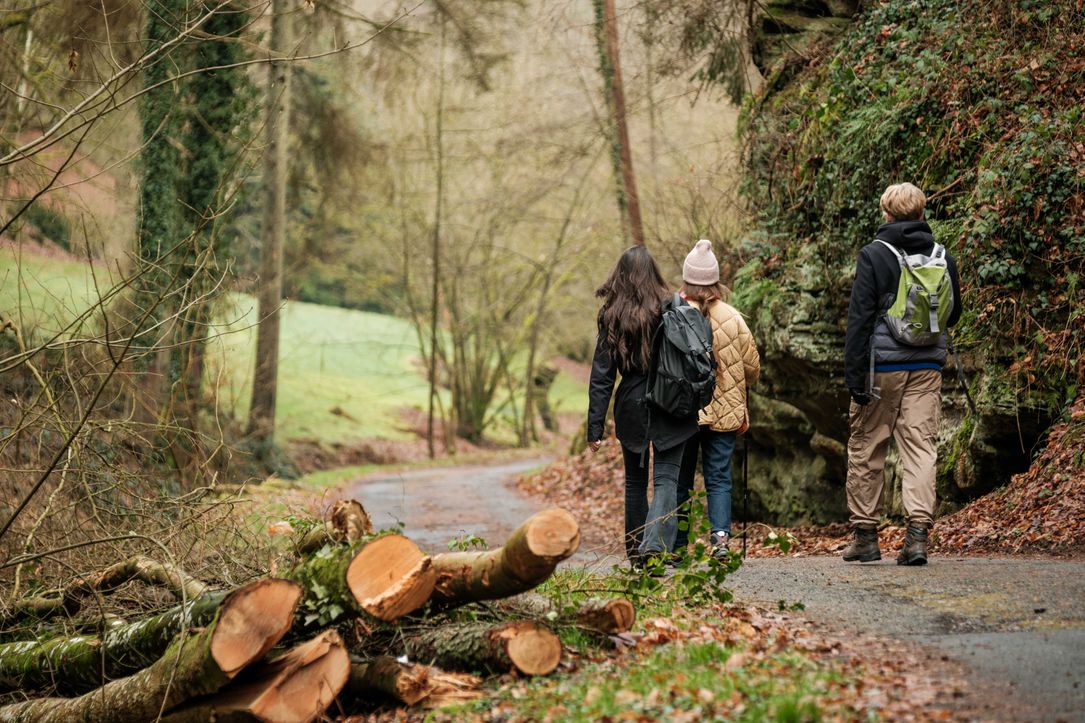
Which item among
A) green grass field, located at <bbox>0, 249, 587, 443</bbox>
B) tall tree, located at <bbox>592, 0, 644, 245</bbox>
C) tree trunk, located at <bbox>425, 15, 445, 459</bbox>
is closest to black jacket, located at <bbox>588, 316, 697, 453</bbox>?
tall tree, located at <bbox>592, 0, 644, 245</bbox>

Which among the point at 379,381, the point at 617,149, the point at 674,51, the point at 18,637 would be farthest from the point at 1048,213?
the point at 379,381

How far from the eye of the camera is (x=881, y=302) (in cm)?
696

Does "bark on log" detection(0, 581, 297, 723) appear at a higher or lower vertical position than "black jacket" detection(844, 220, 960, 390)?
lower

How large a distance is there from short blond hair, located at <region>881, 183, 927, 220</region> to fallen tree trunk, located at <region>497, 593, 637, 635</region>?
11.6ft

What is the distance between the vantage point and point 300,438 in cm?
2947

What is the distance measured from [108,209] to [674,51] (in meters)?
9.91

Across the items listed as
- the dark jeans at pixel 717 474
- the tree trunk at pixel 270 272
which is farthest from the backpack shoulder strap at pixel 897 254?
the tree trunk at pixel 270 272

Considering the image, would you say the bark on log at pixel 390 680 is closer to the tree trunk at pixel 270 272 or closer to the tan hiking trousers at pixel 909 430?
the tan hiking trousers at pixel 909 430

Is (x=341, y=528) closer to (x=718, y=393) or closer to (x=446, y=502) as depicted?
(x=718, y=393)

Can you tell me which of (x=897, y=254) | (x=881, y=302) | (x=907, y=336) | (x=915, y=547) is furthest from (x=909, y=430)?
(x=897, y=254)

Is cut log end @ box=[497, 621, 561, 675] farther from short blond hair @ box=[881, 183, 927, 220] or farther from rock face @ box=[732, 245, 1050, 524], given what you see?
rock face @ box=[732, 245, 1050, 524]

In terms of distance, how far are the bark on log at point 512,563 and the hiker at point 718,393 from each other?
2.65m

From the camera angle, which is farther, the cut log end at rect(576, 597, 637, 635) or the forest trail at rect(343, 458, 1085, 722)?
the cut log end at rect(576, 597, 637, 635)

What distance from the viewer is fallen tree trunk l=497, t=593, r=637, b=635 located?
505 cm
